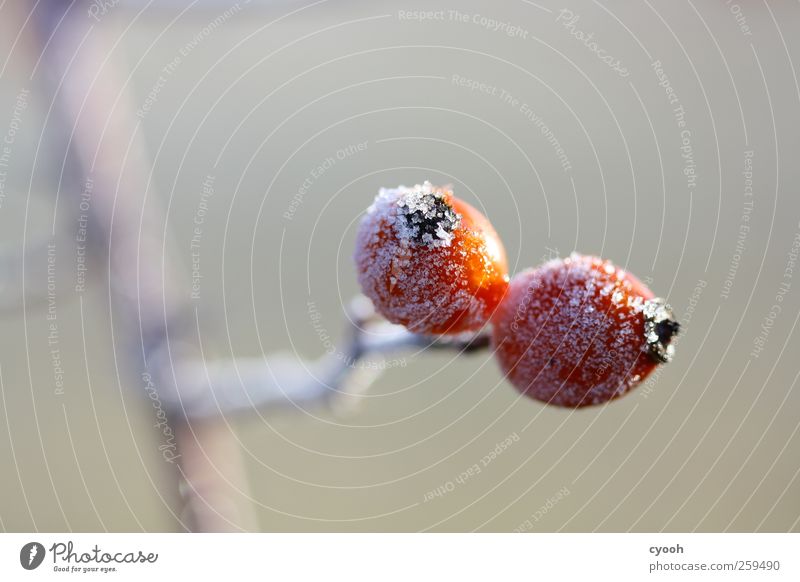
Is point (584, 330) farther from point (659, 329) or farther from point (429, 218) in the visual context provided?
point (429, 218)

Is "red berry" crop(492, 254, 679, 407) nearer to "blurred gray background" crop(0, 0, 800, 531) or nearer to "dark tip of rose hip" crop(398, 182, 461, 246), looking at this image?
"dark tip of rose hip" crop(398, 182, 461, 246)

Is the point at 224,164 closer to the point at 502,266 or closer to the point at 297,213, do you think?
the point at 297,213

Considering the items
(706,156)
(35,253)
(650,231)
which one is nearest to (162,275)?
(35,253)

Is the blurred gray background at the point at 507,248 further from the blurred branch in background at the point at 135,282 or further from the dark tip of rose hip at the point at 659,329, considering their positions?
the dark tip of rose hip at the point at 659,329

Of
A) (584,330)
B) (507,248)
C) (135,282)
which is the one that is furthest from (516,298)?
(507,248)

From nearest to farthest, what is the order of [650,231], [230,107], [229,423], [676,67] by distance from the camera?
[229,423] → [230,107] → [650,231] → [676,67]

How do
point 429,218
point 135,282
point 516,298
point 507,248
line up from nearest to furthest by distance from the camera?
1. point 429,218
2. point 516,298
3. point 135,282
4. point 507,248

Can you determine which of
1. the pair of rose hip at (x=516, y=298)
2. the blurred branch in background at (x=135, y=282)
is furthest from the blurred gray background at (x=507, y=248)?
the pair of rose hip at (x=516, y=298)
